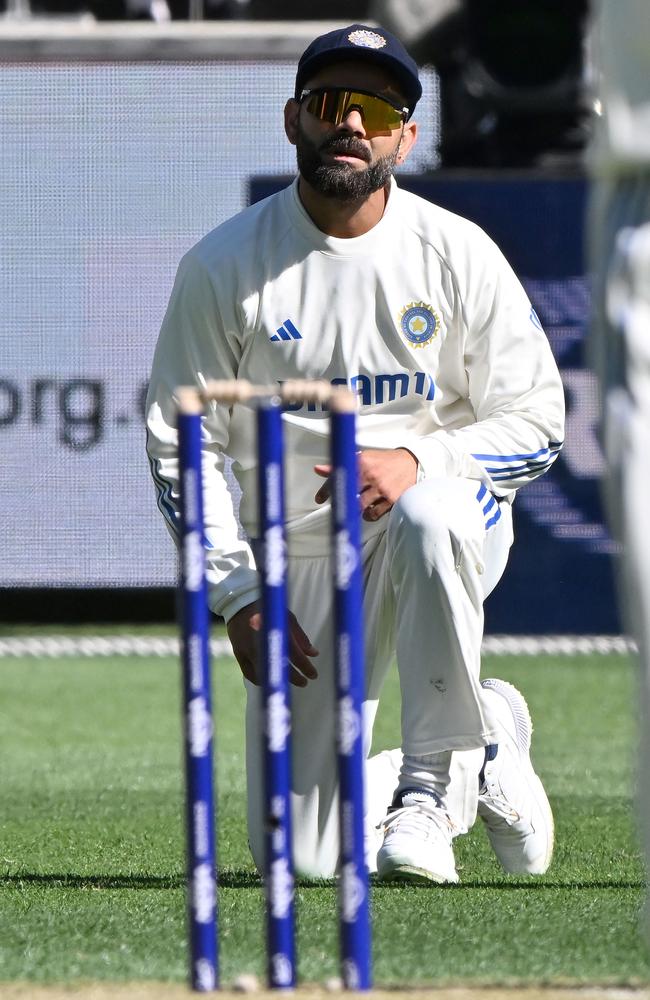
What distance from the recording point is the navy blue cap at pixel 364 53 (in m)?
3.81

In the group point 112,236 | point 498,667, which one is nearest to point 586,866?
point 498,667

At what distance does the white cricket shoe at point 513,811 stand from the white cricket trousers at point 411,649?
60mm

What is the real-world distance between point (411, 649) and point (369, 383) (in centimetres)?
61

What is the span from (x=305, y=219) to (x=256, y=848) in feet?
4.39

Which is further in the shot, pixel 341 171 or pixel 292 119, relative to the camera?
pixel 292 119

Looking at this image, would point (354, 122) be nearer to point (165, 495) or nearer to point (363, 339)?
point (363, 339)

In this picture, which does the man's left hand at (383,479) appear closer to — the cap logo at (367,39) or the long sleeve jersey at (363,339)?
the long sleeve jersey at (363,339)

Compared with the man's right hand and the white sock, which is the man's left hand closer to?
the man's right hand

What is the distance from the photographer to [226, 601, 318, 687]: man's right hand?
3506mm

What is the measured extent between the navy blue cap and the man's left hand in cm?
83

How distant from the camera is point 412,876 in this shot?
11.5 feet

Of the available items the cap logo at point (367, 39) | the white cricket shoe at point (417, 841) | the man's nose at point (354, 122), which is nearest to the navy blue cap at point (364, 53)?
the cap logo at point (367, 39)

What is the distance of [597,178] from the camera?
2.44 meters

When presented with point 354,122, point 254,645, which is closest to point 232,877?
point 254,645
